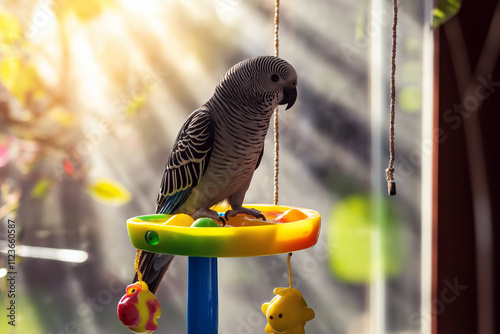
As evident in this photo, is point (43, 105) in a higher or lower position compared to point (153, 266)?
higher

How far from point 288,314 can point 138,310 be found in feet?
0.78

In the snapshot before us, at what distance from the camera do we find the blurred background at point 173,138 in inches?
49.8

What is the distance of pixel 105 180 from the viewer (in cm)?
130

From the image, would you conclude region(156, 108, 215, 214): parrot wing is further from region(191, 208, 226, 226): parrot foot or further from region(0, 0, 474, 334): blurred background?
region(0, 0, 474, 334): blurred background

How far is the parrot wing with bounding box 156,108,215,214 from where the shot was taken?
2.43 ft

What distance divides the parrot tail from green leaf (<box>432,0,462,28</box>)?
927mm

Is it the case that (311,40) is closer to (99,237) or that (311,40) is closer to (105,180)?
(105,180)

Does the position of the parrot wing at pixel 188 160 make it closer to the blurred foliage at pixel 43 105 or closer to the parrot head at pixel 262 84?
the parrot head at pixel 262 84

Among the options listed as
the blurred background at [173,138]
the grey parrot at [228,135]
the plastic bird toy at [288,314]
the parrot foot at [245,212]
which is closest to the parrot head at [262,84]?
the grey parrot at [228,135]

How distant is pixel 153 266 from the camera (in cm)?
83

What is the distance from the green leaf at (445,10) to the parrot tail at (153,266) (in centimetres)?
93

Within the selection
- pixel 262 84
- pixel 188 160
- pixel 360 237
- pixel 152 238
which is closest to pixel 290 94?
pixel 262 84

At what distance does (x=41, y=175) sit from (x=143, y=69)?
1.46ft

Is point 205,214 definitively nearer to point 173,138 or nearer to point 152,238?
point 152,238
